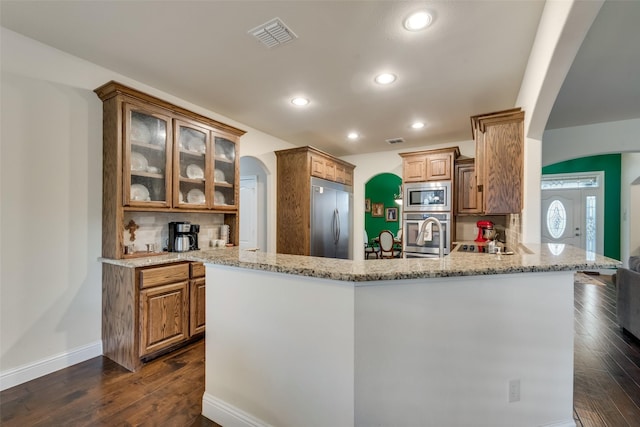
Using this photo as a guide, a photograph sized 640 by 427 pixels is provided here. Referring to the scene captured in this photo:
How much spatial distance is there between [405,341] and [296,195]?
3.29 meters

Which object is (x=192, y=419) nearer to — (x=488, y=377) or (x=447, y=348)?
(x=447, y=348)

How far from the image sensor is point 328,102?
325cm

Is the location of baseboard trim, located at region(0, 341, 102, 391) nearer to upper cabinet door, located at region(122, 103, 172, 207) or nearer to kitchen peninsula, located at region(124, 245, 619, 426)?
upper cabinet door, located at region(122, 103, 172, 207)

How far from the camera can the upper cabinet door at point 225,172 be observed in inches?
134

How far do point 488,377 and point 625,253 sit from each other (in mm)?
7111

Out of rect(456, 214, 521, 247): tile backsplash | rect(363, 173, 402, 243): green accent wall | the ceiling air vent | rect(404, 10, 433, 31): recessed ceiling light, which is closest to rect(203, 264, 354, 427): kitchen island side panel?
the ceiling air vent

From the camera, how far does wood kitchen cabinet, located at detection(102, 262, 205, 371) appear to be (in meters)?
2.39

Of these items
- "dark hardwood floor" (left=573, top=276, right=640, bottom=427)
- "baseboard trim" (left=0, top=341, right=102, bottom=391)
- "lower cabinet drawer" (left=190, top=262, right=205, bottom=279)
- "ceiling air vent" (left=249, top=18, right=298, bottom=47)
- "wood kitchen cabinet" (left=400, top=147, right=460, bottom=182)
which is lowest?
"dark hardwood floor" (left=573, top=276, right=640, bottom=427)

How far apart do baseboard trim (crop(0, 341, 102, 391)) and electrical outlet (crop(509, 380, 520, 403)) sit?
10.6 feet

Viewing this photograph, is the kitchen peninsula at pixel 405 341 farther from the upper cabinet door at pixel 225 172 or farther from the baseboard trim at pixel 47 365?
the upper cabinet door at pixel 225 172

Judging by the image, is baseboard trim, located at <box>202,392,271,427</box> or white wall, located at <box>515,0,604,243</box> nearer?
white wall, located at <box>515,0,604,243</box>

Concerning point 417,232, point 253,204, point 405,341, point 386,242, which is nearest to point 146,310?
point 405,341

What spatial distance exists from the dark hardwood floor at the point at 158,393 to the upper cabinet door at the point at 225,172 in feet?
5.34

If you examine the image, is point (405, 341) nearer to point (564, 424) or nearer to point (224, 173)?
point (564, 424)
